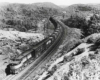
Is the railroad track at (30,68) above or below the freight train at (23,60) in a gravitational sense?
below

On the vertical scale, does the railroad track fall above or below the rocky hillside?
above

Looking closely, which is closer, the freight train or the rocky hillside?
the freight train

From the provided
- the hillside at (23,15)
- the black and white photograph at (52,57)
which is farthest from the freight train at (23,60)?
the hillside at (23,15)

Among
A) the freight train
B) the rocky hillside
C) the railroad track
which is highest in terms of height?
the freight train

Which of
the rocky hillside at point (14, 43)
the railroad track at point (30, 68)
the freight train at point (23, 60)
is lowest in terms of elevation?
the rocky hillside at point (14, 43)

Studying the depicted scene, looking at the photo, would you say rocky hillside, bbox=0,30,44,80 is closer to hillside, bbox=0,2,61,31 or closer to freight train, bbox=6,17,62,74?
freight train, bbox=6,17,62,74

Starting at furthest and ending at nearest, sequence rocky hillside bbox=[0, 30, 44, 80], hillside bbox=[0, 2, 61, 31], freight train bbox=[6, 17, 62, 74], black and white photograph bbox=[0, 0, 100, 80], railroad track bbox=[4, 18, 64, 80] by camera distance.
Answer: hillside bbox=[0, 2, 61, 31] < rocky hillside bbox=[0, 30, 44, 80] < freight train bbox=[6, 17, 62, 74] < railroad track bbox=[4, 18, 64, 80] < black and white photograph bbox=[0, 0, 100, 80]

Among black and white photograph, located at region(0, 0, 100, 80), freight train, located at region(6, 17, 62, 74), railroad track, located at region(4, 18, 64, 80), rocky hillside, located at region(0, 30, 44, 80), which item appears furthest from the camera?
rocky hillside, located at region(0, 30, 44, 80)

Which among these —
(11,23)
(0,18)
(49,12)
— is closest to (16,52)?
(11,23)

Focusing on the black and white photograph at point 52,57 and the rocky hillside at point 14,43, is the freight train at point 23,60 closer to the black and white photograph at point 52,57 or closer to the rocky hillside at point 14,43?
the black and white photograph at point 52,57

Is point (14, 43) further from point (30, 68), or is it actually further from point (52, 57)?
point (30, 68)

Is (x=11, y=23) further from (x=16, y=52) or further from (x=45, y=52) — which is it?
(x=45, y=52)

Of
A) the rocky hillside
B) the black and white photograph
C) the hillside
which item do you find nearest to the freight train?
the black and white photograph
